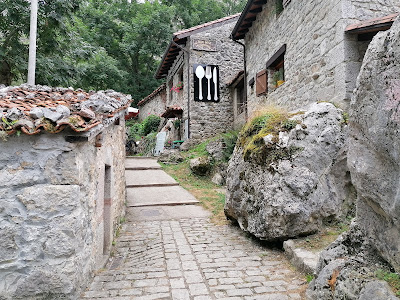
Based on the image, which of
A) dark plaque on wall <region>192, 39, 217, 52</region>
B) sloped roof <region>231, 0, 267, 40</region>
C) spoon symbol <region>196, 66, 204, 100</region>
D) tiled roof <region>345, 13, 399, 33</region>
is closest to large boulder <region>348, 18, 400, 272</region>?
tiled roof <region>345, 13, 399, 33</region>

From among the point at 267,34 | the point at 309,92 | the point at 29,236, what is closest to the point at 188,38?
the point at 267,34

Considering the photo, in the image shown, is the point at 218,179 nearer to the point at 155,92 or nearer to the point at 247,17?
the point at 247,17

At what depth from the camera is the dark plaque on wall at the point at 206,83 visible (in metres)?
13.8

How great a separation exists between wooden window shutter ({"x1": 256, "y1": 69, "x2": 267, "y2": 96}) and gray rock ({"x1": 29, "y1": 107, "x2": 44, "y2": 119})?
287 inches

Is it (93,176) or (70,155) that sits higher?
(70,155)

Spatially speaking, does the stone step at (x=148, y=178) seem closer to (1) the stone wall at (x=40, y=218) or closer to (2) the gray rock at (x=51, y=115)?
(1) the stone wall at (x=40, y=218)

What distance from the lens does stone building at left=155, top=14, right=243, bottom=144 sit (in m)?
13.8

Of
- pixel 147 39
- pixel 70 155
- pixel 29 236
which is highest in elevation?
pixel 147 39

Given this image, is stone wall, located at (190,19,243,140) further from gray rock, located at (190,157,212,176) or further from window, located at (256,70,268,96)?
window, located at (256,70,268,96)

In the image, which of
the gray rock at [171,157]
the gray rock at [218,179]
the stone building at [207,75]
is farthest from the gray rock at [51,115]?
the stone building at [207,75]

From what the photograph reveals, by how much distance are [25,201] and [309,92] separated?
5895 mm

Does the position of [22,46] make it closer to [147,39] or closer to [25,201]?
[25,201]

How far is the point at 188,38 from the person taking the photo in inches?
547

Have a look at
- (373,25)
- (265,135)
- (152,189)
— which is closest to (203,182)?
(152,189)
